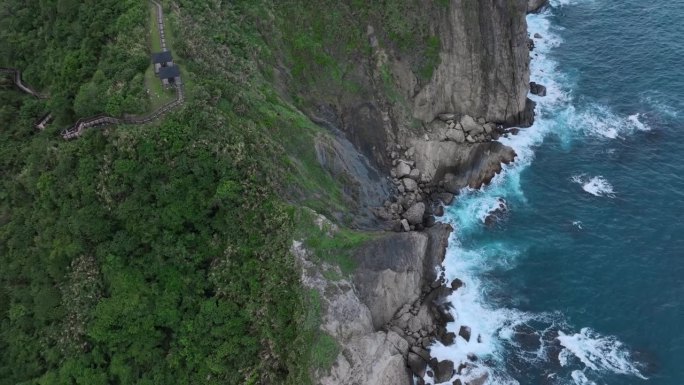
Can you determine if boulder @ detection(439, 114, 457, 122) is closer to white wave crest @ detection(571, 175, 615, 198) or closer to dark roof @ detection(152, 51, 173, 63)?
white wave crest @ detection(571, 175, 615, 198)

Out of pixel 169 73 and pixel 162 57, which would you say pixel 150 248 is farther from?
pixel 162 57

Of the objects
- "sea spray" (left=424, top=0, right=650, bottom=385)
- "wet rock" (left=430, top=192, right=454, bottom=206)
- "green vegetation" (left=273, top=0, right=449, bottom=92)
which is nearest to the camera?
"sea spray" (left=424, top=0, right=650, bottom=385)

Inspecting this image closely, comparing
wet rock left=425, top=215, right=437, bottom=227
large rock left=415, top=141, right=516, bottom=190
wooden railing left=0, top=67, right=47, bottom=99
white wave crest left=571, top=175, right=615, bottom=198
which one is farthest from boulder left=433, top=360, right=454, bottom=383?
wooden railing left=0, top=67, right=47, bottom=99

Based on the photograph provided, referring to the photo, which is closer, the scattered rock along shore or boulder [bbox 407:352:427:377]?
the scattered rock along shore

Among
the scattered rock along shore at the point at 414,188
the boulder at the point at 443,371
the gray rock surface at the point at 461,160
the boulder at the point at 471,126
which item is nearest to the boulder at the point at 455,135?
the scattered rock along shore at the point at 414,188

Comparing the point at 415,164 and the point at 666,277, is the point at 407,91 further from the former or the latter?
the point at 666,277

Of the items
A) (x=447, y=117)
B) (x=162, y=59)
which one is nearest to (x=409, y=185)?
(x=447, y=117)

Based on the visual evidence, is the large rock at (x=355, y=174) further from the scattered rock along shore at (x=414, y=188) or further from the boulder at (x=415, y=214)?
the boulder at (x=415, y=214)
